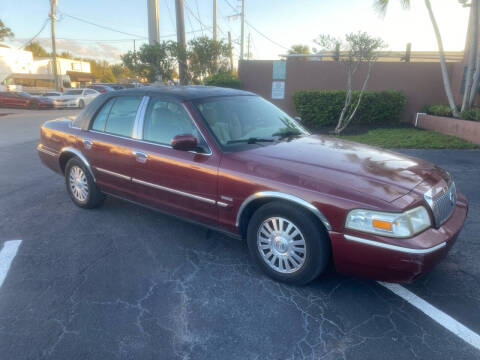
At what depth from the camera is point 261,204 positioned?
3293mm

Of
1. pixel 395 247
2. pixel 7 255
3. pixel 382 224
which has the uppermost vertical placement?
pixel 382 224

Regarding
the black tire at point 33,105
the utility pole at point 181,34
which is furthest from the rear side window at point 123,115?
the black tire at point 33,105

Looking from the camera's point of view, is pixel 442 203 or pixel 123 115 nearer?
pixel 442 203

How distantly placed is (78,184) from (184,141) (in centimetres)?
232

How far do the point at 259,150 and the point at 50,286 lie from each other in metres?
2.18

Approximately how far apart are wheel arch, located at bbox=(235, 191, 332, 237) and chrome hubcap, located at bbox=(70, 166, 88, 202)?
8.25ft

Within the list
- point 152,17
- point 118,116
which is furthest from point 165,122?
point 152,17

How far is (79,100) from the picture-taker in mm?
25375

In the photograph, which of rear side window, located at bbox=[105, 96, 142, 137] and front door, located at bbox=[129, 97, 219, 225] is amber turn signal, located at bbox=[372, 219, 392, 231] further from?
rear side window, located at bbox=[105, 96, 142, 137]

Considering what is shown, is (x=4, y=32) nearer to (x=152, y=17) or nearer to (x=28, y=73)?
(x=28, y=73)

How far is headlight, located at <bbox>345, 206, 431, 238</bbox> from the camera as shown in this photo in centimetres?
266

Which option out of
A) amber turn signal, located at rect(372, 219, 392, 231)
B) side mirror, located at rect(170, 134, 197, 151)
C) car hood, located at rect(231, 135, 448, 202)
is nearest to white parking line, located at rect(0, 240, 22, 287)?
side mirror, located at rect(170, 134, 197, 151)

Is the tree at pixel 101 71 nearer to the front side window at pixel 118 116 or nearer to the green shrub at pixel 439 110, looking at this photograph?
the green shrub at pixel 439 110

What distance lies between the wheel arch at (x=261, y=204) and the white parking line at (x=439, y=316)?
93cm
